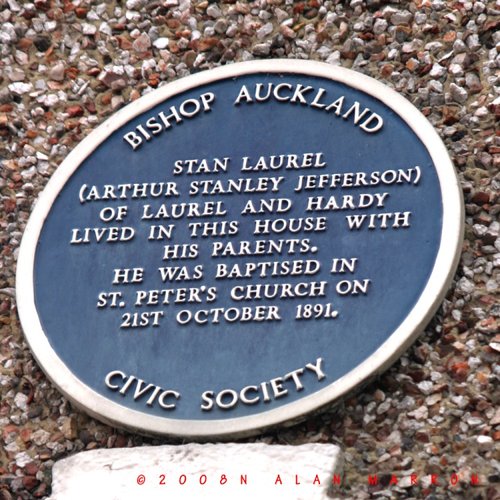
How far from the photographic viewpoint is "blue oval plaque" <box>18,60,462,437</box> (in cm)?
696

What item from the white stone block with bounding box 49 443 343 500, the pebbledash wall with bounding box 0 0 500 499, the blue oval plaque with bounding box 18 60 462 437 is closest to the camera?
the white stone block with bounding box 49 443 343 500

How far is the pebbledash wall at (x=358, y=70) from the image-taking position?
682 cm

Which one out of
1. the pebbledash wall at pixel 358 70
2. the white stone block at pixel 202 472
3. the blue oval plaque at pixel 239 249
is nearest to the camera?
the white stone block at pixel 202 472

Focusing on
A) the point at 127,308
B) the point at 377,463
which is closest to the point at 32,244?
the point at 127,308

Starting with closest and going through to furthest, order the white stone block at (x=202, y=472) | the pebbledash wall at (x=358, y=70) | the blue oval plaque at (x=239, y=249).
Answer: the white stone block at (x=202, y=472) < the pebbledash wall at (x=358, y=70) < the blue oval plaque at (x=239, y=249)

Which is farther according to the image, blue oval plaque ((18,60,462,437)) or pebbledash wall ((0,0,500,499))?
blue oval plaque ((18,60,462,437))

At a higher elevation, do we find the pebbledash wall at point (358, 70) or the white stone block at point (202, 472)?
the pebbledash wall at point (358, 70)

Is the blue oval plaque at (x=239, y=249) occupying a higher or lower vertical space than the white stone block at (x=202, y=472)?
higher

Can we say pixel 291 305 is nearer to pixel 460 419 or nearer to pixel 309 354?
pixel 309 354

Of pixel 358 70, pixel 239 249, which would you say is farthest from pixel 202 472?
Result: pixel 358 70

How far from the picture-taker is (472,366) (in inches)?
273

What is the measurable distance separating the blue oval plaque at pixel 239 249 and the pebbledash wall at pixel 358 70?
16cm

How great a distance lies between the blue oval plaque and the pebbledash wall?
161 mm

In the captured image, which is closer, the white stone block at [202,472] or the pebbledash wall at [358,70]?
the white stone block at [202,472]
